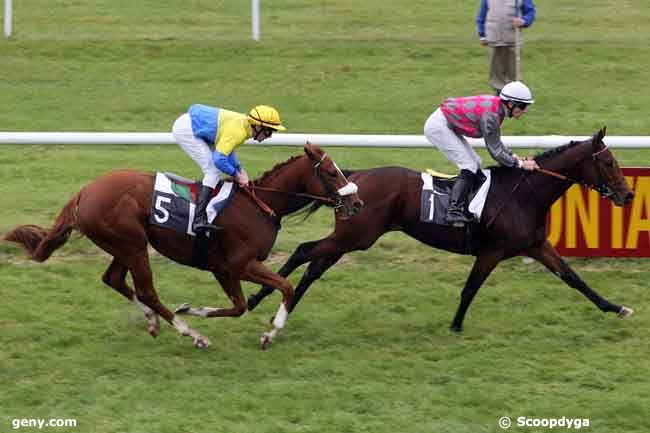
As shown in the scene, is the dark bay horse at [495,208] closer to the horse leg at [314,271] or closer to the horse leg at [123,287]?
the horse leg at [314,271]

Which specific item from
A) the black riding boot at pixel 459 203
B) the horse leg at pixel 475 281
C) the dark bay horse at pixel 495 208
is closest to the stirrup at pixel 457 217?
the black riding boot at pixel 459 203

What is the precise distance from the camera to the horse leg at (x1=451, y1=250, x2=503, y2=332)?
312 inches

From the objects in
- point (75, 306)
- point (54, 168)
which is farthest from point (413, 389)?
point (54, 168)

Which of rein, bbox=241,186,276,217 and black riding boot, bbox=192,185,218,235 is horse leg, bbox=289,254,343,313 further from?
black riding boot, bbox=192,185,218,235

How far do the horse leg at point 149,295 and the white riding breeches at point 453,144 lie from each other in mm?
1954

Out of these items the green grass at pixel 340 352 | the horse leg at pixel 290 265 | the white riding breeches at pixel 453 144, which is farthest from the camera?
the horse leg at pixel 290 265

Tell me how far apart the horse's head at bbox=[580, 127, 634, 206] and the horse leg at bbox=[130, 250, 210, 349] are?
2.62 meters

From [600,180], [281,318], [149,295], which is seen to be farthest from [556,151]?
[149,295]

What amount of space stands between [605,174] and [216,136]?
2.44m

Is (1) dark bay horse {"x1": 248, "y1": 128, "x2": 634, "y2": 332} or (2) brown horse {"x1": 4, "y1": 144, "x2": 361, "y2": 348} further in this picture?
(1) dark bay horse {"x1": 248, "y1": 128, "x2": 634, "y2": 332}

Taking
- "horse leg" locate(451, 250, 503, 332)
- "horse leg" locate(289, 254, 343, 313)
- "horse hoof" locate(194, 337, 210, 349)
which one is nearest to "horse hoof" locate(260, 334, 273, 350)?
"horse hoof" locate(194, 337, 210, 349)

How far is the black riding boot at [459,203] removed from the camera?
308 inches

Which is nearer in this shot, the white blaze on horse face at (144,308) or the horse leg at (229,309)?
the horse leg at (229,309)

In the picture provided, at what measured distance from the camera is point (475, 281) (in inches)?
312
